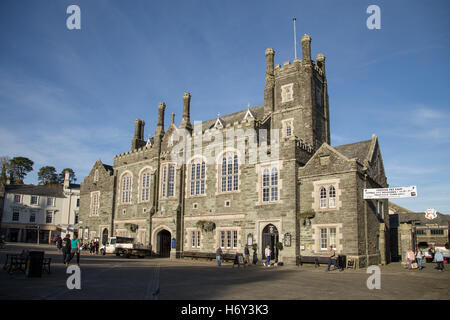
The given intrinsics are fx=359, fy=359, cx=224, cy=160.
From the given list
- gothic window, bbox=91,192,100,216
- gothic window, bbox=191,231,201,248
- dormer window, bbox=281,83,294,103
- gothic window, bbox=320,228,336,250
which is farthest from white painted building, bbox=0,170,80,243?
gothic window, bbox=320,228,336,250

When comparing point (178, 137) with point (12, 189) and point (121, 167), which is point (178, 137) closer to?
point (121, 167)

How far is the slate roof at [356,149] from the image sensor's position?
100 ft

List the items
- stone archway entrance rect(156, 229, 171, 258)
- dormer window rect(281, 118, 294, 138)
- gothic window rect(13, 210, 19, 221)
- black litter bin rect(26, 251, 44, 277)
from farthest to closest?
gothic window rect(13, 210, 19, 221) < stone archway entrance rect(156, 229, 171, 258) < dormer window rect(281, 118, 294, 138) < black litter bin rect(26, 251, 44, 277)

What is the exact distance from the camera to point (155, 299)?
10469mm

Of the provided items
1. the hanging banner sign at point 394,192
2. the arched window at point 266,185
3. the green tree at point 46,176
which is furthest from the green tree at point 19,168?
the hanging banner sign at point 394,192

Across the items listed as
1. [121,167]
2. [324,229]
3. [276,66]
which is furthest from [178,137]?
[324,229]

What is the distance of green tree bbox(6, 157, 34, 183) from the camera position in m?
83.8

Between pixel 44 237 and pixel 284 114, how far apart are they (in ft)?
168

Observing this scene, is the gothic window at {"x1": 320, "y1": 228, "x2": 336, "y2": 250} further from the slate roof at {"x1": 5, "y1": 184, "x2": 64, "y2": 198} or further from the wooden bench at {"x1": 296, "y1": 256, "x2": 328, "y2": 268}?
the slate roof at {"x1": 5, "y1": 184, "x2": 64, "y2": 198}

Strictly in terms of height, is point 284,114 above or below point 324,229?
above

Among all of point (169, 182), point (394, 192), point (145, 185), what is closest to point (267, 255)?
point (394, 192)

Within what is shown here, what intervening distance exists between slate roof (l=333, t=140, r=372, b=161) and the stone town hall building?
0.11 metres

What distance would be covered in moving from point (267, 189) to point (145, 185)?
16425 mm

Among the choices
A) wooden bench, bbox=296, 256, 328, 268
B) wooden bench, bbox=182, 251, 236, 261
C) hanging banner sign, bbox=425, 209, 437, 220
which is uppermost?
hanging banner sign, bbox=425, 209, 437, 220
